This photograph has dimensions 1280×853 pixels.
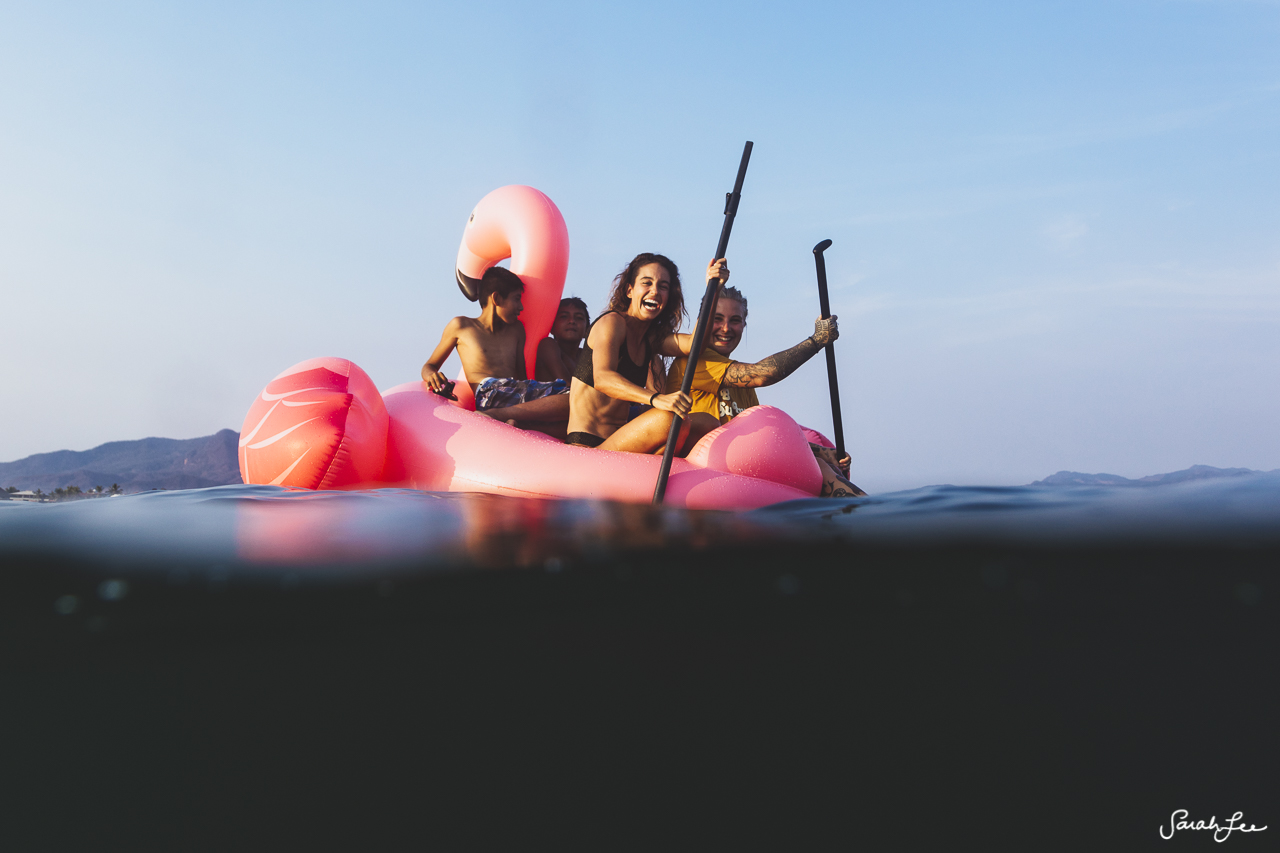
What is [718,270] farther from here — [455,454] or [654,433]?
[455,454]

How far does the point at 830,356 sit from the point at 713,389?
88cm

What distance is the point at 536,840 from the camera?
326cm

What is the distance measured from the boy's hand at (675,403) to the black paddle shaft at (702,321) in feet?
0.15

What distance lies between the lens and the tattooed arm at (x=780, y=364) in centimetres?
489

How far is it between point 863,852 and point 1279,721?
192 cm

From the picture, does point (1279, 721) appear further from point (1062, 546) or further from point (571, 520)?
point (571, 520)

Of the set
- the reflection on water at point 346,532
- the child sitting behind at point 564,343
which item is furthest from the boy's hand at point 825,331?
the child sitting behind at point 564,343

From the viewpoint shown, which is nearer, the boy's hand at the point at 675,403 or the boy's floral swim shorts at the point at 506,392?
the boy's hand at the point at 675,403

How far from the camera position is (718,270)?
4.52 meters

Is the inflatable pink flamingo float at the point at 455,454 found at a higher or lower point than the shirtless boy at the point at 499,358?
lower

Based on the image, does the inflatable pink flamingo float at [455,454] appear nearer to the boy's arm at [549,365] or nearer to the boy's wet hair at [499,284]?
the boy's wet hair at [499,284]
